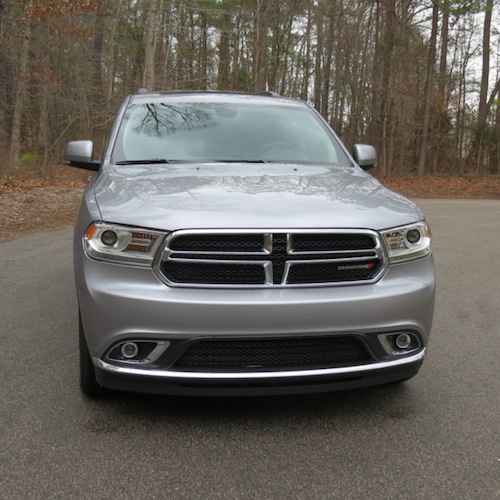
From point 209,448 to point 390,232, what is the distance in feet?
4.59

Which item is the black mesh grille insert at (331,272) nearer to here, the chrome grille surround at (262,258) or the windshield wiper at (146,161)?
the chrome grille surround at (262,258)

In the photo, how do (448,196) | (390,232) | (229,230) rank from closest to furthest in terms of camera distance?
(229,230), (390,232), (448,196)

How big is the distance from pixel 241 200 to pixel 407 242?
0.89m

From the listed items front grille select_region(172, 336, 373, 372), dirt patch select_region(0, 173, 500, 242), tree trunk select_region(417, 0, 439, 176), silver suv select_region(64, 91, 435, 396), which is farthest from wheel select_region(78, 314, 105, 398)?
tree trunk select_region(417, 0, 439, 176)

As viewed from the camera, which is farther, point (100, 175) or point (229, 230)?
point (100, 175)

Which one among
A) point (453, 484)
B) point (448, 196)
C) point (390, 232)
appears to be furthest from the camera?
point (448, 196)

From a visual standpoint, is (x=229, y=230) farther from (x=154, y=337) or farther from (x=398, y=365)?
(x=398, y=365)

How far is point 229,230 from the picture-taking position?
263 centimetres

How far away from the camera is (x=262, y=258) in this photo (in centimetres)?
267

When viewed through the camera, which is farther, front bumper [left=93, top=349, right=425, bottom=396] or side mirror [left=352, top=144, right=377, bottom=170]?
side mirror [left=352, top=144, right=377, bottom=170]

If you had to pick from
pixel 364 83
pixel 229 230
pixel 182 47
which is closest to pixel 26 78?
pixel 182 47

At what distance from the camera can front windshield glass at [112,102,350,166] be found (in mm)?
4031

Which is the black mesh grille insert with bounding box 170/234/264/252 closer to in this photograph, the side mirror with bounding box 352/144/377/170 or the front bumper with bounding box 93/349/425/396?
the front bumper with bounding box 93/349/425/396

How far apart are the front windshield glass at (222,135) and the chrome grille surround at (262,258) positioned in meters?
1.42
